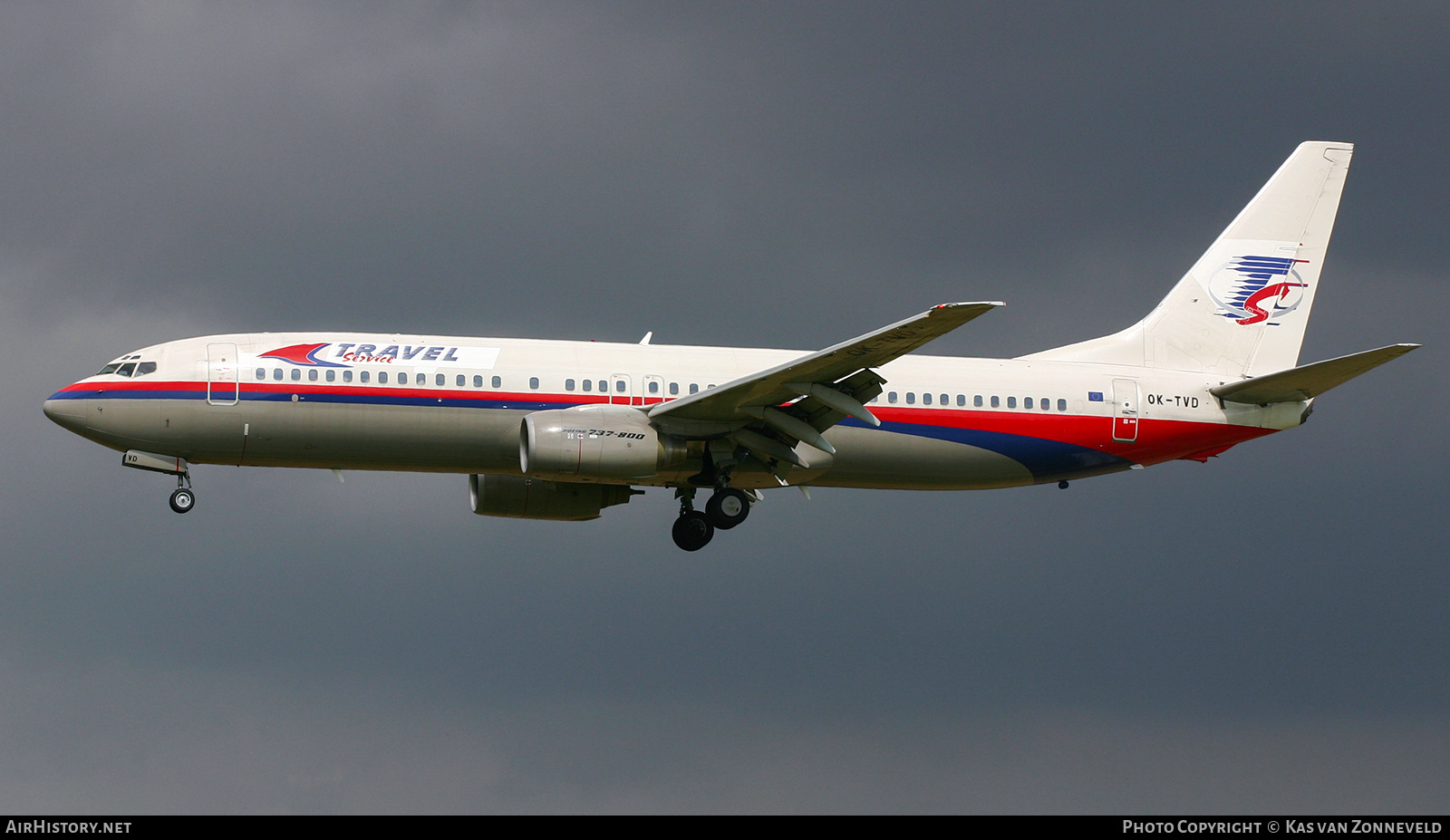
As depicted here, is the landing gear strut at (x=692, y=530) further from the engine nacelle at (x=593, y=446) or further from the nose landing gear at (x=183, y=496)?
the nose landing gear at (x=183, y=496)

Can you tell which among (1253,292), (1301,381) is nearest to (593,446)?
(1301,381)

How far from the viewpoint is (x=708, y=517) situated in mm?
39781

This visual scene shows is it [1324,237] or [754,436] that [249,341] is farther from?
[1324,237]

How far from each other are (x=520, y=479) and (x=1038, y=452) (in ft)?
44.0

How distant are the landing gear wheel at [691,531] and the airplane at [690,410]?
0.17 ft

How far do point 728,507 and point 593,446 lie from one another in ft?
15.3

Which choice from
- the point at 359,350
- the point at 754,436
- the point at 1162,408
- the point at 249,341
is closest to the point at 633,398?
the point at 754,436

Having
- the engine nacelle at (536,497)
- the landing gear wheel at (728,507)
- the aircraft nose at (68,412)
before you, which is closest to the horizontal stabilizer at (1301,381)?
the landing gear wheel at (728,507)

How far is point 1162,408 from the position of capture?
41.3m

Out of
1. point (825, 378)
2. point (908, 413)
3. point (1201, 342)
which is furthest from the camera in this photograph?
point (1201, 342)

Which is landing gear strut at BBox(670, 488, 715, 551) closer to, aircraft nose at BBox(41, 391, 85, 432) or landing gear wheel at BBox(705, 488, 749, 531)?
landing gear wheel at BBox(705, 488, 749, 531)

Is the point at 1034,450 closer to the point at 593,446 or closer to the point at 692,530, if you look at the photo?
the point at 692,530

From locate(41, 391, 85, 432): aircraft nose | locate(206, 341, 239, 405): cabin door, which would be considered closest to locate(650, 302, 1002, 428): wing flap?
locate(206, 341, 239, 405): cabin door

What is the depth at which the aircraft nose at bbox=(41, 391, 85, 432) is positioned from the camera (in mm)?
36812
